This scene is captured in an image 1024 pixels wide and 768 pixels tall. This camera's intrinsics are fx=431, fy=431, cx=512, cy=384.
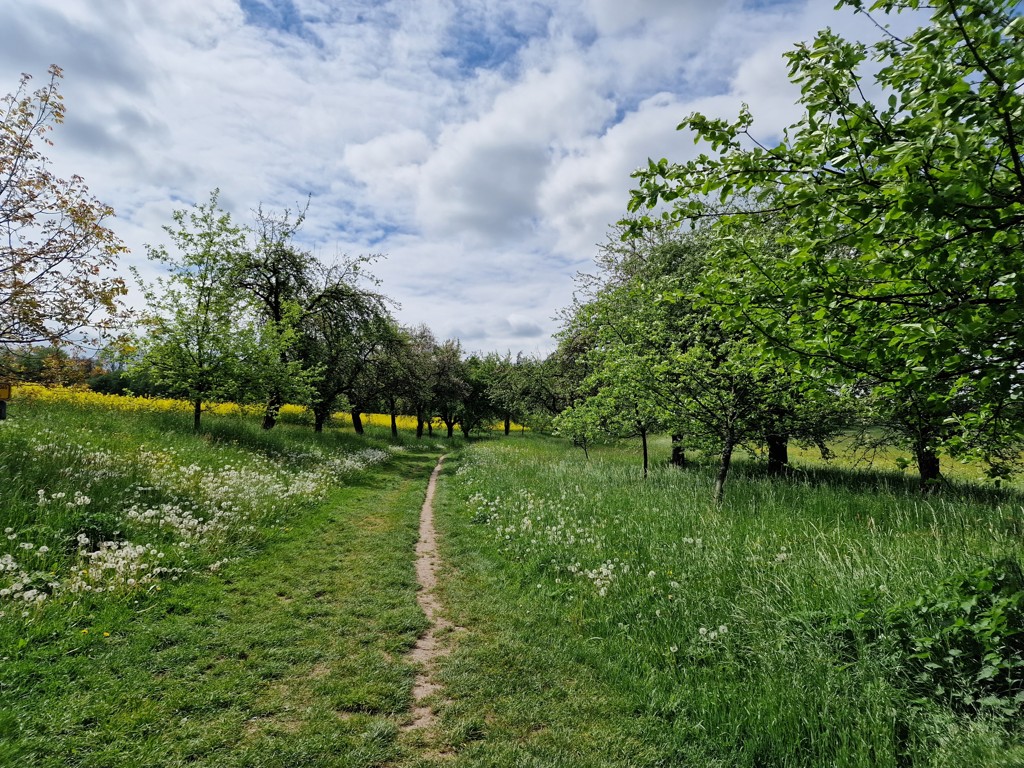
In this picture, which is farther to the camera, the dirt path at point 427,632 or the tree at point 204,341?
the tree at point 204,341

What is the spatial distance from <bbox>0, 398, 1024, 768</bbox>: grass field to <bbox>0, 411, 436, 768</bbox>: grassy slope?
1.0 inches

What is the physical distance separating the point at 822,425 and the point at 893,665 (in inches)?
446

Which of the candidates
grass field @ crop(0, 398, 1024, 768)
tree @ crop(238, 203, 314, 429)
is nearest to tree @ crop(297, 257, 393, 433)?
tree @ crop(238, 203, 314, 429)

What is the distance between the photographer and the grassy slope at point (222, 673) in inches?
142

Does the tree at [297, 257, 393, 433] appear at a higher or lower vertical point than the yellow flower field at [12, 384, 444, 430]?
higher

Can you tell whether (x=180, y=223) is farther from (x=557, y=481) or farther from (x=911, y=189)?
(x=911, y=189)

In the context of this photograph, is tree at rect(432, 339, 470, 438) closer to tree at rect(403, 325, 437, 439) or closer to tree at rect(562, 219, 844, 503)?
tree at rect(403, 325, 437, 439)

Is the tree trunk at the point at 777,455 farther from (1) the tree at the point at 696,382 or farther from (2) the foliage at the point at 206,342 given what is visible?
(2) the foliage at the point at 206,342

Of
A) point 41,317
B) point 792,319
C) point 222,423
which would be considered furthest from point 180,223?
point 792,319

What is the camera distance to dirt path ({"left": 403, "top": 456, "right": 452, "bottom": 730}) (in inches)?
172

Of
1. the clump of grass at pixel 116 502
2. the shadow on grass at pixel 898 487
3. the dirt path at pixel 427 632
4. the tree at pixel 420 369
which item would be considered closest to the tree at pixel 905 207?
the dirt path at pixel 427 632

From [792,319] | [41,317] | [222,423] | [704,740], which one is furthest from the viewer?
[222,423]

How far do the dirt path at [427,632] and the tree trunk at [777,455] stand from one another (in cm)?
1173

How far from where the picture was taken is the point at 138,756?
135 inches
